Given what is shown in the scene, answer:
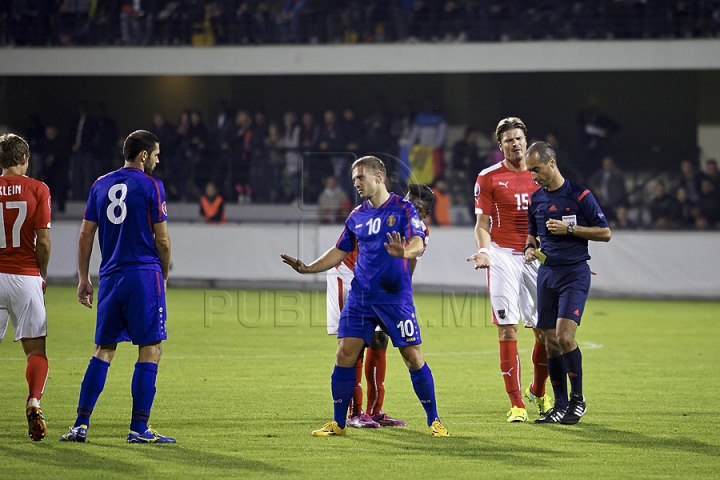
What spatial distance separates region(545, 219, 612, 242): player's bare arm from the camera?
820cm

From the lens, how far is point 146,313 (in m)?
7.21

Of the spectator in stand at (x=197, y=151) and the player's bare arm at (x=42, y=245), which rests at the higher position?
the spectator in stand at (x=197, y=151)

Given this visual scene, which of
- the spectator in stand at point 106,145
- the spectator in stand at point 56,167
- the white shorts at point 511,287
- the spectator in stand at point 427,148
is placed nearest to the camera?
the white shorts at point 511,287

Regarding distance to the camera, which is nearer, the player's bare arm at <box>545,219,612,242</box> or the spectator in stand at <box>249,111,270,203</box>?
the player's bare arm at <box>545,219,612,242</box>

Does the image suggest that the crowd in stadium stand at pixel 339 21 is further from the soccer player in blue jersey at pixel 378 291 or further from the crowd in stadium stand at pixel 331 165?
the soccer player in blue jersey at pixel 378 291

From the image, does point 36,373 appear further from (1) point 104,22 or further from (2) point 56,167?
(1) point 104,22

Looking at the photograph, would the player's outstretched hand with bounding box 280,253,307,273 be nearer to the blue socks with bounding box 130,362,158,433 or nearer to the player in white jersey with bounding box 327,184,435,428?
the player in white jersey with bounding box 327,184,435,428

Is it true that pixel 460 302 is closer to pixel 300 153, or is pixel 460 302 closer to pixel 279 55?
pixel 300 153

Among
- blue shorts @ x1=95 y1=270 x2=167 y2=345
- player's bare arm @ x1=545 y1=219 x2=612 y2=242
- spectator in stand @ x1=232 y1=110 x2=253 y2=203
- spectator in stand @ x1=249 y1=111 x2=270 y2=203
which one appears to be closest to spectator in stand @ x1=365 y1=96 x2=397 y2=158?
spectator in stand @ x1=249 y1=111 x2=270 y2=203

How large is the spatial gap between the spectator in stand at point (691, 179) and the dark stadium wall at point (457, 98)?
Answer: 9.37 ft

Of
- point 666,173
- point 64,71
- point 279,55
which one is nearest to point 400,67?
point 279,55

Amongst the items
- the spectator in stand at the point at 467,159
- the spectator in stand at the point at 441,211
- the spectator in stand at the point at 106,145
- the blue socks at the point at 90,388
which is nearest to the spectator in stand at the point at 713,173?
the spectator in stand at the point at 467,159

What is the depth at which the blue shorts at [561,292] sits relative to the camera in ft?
27.2

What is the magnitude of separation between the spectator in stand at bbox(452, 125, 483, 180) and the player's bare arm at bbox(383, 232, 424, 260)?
15685 mm
